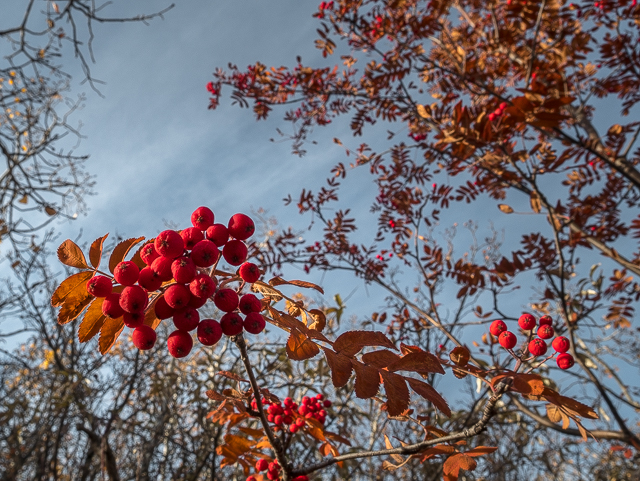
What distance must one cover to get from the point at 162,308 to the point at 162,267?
0.10 metres

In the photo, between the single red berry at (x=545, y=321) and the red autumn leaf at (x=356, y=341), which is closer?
the red autumn leaf at (x=356, y=341)

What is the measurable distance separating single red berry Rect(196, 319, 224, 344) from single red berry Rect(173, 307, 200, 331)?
21 mm

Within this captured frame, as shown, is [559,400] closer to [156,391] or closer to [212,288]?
[212,288]

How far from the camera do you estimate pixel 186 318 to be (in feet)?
2.69

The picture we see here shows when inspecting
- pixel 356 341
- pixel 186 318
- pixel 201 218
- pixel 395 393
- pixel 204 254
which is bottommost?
pixel 395 393

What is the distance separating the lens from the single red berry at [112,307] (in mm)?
819

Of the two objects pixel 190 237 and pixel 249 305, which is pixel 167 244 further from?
pixel 249 305

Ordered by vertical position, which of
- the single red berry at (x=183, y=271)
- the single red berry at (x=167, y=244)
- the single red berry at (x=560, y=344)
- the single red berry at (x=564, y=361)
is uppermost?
the single red berry at (x=167, y=244)

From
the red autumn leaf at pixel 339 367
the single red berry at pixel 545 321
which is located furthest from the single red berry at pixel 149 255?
the single red berry at pixel 545 321

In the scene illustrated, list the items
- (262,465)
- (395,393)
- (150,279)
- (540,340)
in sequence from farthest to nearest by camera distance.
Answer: (262,465) < (540,340) < (150,279) < (395,393)

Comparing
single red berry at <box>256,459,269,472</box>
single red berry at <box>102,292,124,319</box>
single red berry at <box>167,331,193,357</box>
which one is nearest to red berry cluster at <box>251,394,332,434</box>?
single red berry at <box>256,459,269,472</box>

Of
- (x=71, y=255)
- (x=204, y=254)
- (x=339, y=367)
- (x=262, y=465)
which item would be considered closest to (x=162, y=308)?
(x=204, y=254)

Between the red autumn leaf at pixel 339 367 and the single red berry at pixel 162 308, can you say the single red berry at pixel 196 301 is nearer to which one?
the single red berry at pixel 162 308

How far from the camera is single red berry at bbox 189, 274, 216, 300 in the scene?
769 millimetres
